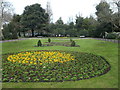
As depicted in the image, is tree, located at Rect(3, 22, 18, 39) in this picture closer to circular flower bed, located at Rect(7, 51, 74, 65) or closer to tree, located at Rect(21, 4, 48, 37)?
tree, located at Rect(21, 4, 48, 37)

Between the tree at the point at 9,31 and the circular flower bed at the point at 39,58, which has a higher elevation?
the tree at the point at 9,31

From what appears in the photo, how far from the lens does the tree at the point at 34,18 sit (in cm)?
3250

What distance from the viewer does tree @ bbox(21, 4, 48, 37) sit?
32500 millimetres

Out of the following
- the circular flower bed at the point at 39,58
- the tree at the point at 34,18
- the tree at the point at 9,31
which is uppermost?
the tree at the point at 34,18

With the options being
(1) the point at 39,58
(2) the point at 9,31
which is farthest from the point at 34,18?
(1) the point at 39,58

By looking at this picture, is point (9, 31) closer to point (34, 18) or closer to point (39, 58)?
point (34, 18)

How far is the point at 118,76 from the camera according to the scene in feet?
14.0

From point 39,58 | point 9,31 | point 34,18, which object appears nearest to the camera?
point 39,58

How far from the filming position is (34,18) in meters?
32.7

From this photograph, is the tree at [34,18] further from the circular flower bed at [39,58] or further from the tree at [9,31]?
the circular flower bed at [39,58]

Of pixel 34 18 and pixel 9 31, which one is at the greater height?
pixel 34 18

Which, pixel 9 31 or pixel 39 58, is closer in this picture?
pixel 39 58

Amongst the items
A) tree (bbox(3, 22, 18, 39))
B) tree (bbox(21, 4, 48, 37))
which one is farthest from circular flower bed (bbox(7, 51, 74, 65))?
tree (bbox(21, 4, 48, 37))

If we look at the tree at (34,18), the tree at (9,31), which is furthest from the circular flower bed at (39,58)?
the tree at (34,18)
